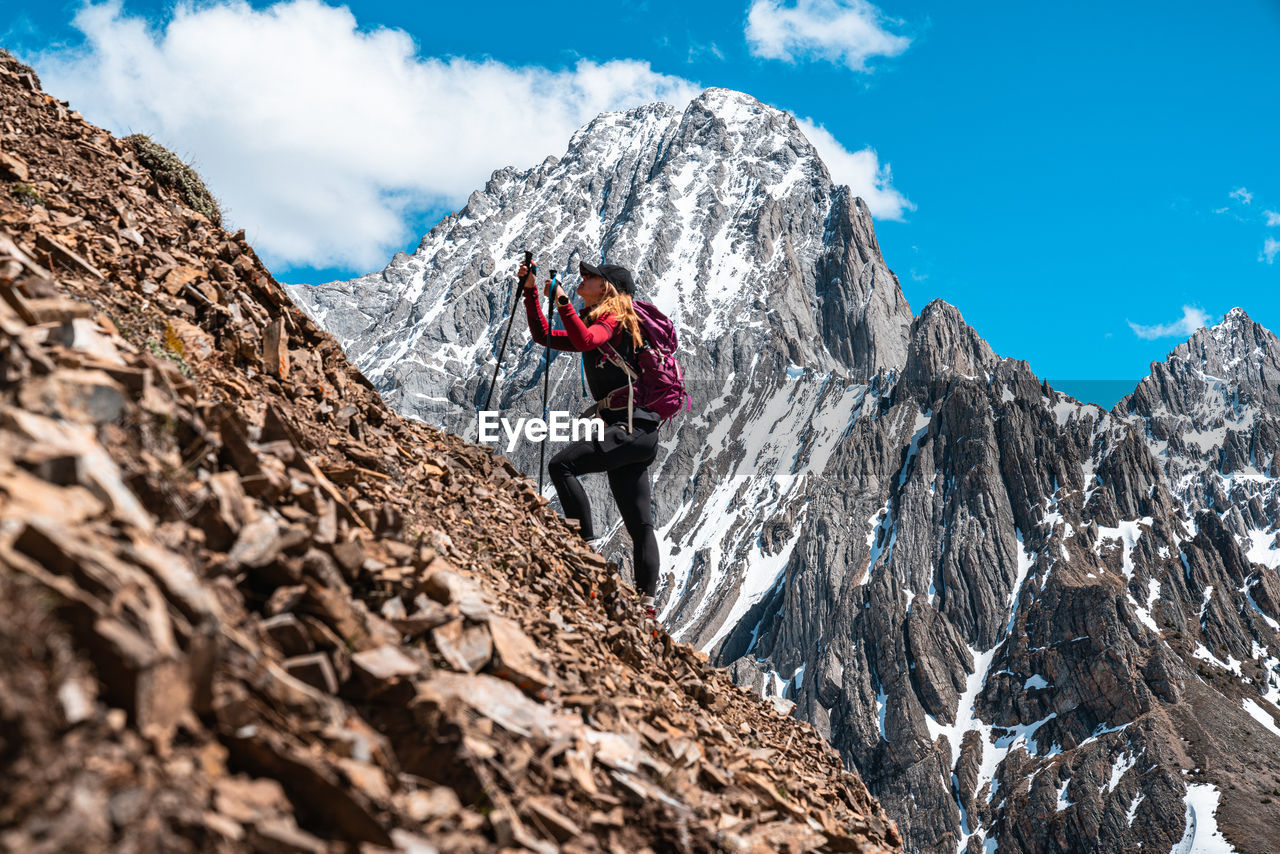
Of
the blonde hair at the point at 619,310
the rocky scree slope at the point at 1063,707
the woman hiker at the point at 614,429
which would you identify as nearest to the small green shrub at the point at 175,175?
the woman hiker at the point at 614,429

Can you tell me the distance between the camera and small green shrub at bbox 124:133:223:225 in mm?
10789

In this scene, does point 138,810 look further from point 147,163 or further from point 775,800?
point 147,163

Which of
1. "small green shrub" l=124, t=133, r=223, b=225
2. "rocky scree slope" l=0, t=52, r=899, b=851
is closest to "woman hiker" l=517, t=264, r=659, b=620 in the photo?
"rocky scree slope" l=0, t=52, r=899, b=851

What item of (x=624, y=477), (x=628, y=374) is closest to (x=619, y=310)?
(x=628, y=374)

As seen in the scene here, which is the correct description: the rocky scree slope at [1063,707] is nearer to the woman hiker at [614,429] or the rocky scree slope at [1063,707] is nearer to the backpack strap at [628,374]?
the woman hiker at [614,429]

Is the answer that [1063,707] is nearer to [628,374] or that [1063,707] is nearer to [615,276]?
[628,374]

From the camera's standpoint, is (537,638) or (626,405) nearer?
(537,638)

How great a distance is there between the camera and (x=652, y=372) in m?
10.3

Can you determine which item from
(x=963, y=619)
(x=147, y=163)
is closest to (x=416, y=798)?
(x=147, y=163)

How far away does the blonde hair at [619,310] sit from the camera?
9672 mm

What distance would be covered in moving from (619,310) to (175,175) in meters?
6.19

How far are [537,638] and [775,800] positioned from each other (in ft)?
6.74

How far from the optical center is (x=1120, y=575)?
198 meters

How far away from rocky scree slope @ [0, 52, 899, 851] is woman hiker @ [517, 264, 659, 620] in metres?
1.76
